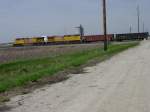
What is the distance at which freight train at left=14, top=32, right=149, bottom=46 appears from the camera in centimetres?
10612

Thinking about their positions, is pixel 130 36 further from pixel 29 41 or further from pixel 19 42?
pixel 19 42

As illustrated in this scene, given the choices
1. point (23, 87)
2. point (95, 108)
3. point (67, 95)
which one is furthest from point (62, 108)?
point (23, 87)

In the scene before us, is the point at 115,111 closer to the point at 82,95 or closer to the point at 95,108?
the point at 95,108

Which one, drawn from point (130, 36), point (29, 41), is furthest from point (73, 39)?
point (130, 36)

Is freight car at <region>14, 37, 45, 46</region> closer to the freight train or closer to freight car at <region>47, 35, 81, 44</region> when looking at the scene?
the freight train

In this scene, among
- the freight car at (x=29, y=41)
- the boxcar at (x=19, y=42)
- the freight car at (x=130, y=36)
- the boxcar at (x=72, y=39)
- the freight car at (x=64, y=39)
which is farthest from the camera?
the boxcar at (x=19, y=42)

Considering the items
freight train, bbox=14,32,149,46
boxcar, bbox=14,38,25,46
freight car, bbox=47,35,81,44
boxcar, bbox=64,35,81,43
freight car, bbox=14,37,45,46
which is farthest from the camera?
boxcar, bbox=14,38,25,46

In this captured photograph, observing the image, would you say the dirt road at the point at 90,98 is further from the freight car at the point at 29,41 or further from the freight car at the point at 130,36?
the freight car at the point at 29,41

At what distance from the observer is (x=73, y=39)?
112 metres

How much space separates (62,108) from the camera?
9672mm

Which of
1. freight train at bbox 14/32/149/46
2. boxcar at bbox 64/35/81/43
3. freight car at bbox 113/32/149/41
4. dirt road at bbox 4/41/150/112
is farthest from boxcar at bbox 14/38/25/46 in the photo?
dirt road at bbox 4/41/150/112

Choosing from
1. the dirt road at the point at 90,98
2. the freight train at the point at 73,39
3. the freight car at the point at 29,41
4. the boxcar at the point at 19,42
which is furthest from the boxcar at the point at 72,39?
the dirt road at the point at 90,98

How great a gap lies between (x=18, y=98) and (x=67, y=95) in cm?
142

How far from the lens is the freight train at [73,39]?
4178 inches
